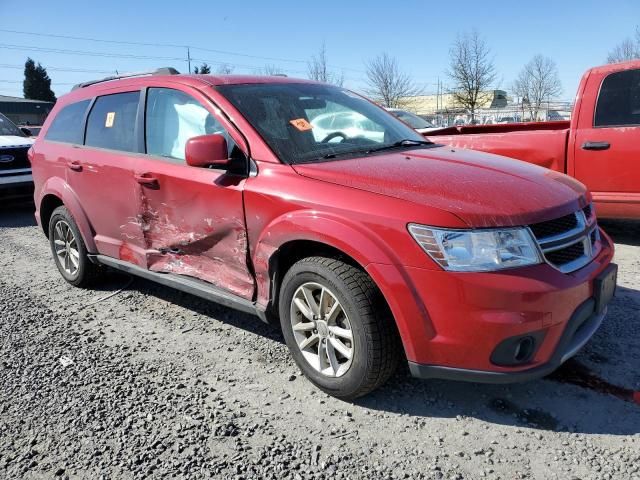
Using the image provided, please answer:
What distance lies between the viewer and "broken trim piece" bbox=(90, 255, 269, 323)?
315 cm

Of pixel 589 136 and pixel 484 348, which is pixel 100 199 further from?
pixel 589 136

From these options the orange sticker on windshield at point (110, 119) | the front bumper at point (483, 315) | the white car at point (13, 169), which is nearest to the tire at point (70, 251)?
the orange sticker on windshield at point (110, 119)

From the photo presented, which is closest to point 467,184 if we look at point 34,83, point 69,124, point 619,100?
point 619,100

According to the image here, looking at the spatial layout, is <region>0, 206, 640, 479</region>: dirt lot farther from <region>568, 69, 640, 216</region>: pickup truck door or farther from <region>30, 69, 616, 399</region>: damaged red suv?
<region>568, 69, 640, 216</region>: pickup truck door

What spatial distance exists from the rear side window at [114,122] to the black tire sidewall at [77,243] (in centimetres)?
71

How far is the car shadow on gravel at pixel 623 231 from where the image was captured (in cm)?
570

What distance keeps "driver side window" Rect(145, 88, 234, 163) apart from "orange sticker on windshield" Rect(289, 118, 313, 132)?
0.45 m

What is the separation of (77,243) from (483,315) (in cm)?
363

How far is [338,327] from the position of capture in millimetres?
2746

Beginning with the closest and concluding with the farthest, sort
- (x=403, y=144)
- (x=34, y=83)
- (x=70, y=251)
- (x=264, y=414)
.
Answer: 1. (x=264, y=414)
2. (x=403, y=144)
3. (x=70, y=251)
4. (x=34, y=83)

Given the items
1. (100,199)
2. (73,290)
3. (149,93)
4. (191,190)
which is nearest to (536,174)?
(191,190)

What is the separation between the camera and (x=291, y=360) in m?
3.30

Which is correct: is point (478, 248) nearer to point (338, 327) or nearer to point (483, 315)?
point (483, 315)

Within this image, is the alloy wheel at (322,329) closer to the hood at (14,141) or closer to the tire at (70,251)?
the tire at (70,251)
